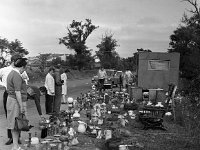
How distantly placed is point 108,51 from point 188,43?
67.8ft

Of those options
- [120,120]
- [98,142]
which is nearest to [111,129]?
[98,142]

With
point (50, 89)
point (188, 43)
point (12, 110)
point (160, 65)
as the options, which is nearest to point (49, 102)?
point (50, 89)

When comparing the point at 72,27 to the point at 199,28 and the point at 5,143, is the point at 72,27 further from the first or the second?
the point at 5,143

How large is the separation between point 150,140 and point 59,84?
5039 mm

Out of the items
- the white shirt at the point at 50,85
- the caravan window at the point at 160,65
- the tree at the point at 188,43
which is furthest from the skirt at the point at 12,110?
the tree at the point at 188,43

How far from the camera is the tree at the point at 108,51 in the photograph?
191ft

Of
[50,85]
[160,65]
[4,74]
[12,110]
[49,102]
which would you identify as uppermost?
[160,65]

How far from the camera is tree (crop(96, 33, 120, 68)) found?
191 ft

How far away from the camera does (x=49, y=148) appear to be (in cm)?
744

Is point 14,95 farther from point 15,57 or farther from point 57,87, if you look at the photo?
point 57,87

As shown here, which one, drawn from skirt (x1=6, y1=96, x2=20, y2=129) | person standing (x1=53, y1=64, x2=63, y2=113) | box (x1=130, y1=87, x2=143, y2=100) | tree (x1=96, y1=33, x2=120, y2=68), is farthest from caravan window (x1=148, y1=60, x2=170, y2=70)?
tree (x1=96, y1=33, x2=120, y2=68)

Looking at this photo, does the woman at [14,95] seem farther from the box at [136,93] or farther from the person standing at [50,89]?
the box at [136,93]

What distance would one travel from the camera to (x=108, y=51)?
59.9m

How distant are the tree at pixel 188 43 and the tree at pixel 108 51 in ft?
50.8
